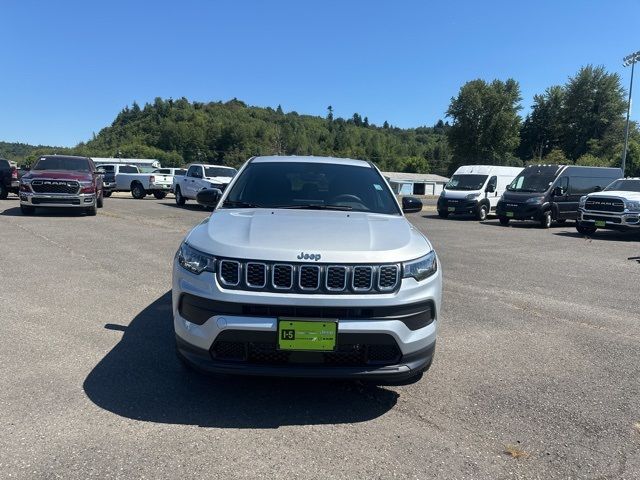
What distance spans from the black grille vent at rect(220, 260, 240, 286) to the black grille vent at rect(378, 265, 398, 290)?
35.4 inches

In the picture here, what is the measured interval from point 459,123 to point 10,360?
8194 centimetres

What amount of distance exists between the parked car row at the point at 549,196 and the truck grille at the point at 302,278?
48.9 ft

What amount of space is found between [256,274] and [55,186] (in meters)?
14.0

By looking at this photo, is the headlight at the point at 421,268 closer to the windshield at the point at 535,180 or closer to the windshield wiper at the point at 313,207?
the windshield wiper at the point at 313,207

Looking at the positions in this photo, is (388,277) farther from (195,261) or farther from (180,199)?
(180,199)

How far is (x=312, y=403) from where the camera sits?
11.9ft

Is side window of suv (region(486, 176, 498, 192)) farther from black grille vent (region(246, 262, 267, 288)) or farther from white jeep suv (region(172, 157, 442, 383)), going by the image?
black grille vent (region(246, 262, 267, 288))

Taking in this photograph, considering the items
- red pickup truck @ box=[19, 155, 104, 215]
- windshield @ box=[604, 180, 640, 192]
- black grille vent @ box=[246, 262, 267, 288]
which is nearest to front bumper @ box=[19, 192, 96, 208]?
red pickup truck @ box=[19, 155, 104, 215]

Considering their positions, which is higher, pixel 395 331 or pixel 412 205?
pixel 412 205

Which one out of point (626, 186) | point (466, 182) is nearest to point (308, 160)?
point (626, 186)

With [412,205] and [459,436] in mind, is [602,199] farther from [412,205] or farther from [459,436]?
[459,436]

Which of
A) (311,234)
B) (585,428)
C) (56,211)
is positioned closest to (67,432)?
(311,234)

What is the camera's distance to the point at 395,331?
325 cm

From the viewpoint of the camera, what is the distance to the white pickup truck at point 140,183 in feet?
93.4
